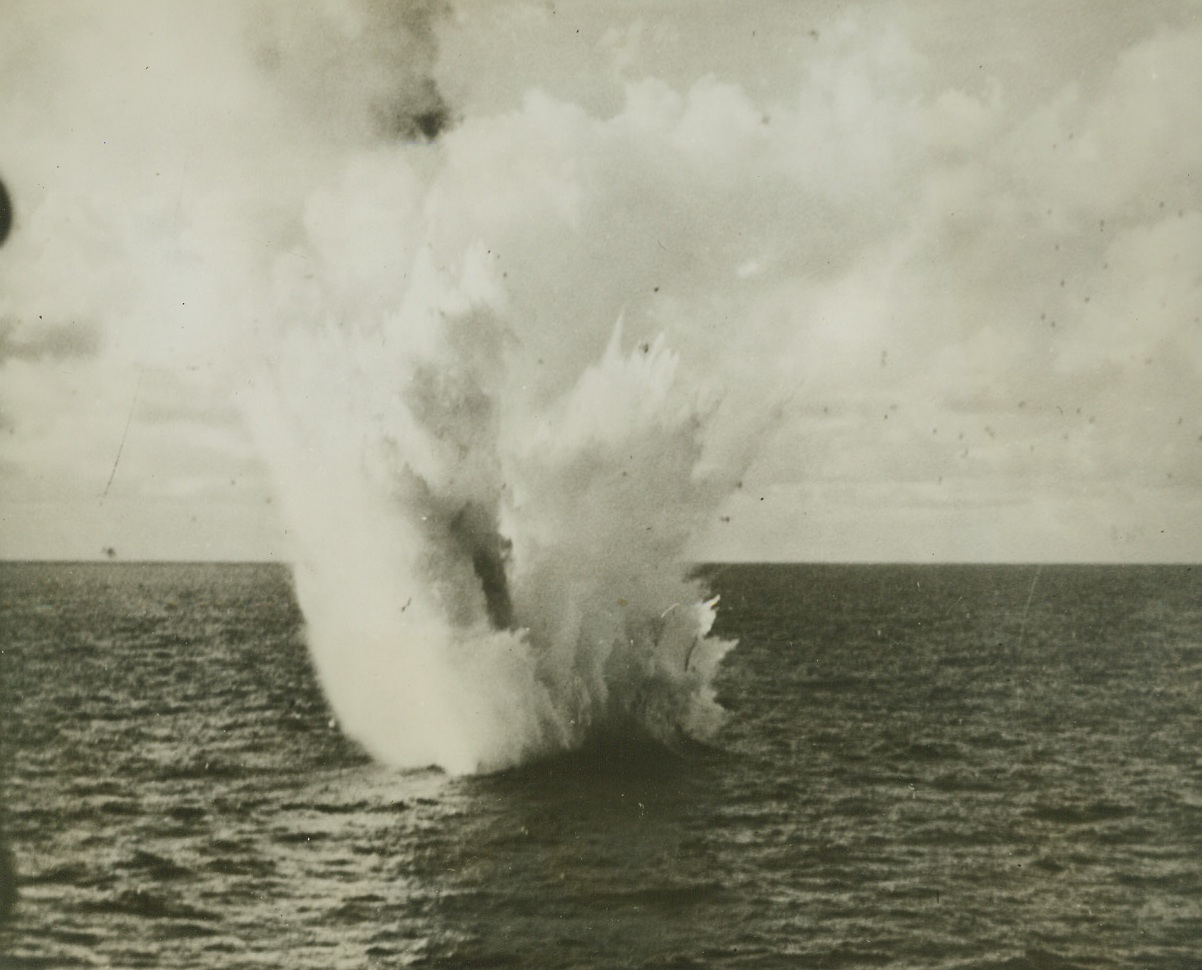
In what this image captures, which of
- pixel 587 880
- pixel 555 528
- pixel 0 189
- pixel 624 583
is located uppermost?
pixel 0 189

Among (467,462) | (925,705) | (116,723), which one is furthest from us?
(925,705)

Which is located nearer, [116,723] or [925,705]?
[116,723]

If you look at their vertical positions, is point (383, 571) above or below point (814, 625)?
above

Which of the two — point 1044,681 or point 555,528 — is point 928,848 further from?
point 1044,681

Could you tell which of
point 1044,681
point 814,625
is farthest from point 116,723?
point 814,625

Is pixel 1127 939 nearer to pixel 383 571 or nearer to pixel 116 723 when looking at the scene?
pixel 383 571

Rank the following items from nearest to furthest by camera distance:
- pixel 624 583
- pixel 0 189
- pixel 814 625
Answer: pixel 0 189 < pixel 624 583 < pixel 814 625

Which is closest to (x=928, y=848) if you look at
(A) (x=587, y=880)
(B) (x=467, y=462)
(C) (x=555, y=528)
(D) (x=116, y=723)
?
(A) (x=587, y=880)
